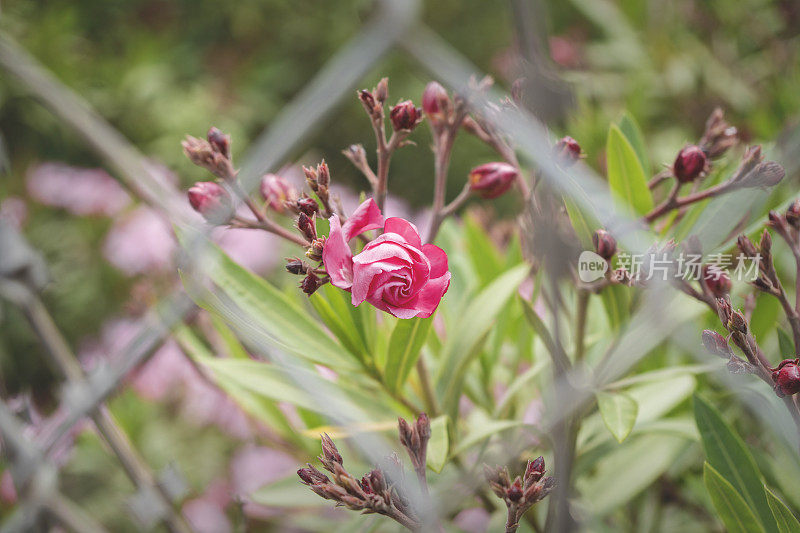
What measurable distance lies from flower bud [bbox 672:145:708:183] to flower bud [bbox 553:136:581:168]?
74 millimetres

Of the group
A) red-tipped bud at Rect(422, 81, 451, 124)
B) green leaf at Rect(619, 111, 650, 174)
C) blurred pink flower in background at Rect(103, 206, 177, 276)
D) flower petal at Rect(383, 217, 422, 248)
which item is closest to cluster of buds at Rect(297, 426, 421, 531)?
flower petal at Rect(383, 217, 422, 248)

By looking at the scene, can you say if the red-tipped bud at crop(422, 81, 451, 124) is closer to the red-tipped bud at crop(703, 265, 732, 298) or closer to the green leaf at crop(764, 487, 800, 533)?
the red-tipped bud at crop(703, 265, 732, 298)

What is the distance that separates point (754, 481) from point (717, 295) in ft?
0.40

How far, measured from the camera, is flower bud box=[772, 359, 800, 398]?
0.31 metres

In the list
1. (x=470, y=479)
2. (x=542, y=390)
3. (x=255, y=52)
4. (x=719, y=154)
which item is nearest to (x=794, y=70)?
(x=719, y=154)

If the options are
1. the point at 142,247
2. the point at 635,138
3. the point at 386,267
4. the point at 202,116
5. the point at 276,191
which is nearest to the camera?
the point at 386,267

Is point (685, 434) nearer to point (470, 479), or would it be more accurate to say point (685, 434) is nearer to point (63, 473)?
point (470, 479)

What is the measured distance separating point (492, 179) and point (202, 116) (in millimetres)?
1099

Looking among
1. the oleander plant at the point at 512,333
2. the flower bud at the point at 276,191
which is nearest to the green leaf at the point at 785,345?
the oleander plant at the point at 512,333

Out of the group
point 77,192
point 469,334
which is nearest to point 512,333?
point 469,334

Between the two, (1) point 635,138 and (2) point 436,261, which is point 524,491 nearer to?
(2) point 436,261

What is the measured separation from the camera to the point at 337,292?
408mm

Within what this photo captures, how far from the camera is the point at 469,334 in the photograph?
0.44 meters

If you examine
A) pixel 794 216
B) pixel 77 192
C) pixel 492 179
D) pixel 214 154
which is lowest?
pixel 77 192
